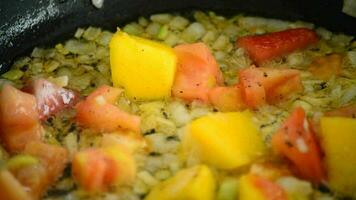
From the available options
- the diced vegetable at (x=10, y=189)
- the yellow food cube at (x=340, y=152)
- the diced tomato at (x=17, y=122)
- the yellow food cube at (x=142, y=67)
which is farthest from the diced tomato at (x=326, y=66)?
the diced vegetable at (x=10, y=189)

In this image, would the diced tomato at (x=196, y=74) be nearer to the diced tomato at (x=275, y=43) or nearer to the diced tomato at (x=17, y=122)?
the diced tomato at (x=275, y=43)

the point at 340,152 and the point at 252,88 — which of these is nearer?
the point at 340,152

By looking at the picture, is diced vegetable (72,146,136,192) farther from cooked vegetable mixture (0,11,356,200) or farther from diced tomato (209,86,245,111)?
diced tomato (209,86,245,111)

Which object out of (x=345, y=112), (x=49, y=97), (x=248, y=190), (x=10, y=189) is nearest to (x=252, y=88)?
(x=345, y=112)

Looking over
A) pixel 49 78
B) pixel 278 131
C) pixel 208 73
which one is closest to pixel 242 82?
pixel 208 73

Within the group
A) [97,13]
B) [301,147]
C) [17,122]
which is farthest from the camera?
[97,13]

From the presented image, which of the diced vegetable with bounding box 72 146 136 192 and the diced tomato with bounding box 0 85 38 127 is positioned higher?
the diced tomato with bounding box 0 85 38 127

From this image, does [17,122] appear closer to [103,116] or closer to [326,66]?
[103,116]

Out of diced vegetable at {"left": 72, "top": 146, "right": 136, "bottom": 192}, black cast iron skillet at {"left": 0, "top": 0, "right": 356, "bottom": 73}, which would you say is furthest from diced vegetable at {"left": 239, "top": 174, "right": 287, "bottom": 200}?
black cast iron skillet at {"left": 0, "top": 0, "right": 356, "bottom": 73}
